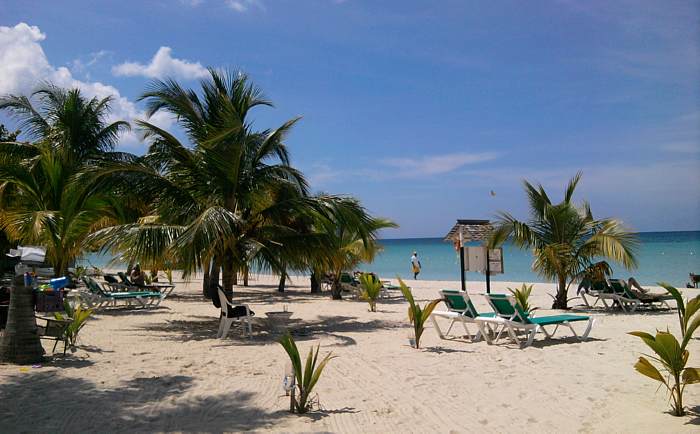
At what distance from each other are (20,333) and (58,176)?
6.90 metres

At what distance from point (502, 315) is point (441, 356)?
165 cm

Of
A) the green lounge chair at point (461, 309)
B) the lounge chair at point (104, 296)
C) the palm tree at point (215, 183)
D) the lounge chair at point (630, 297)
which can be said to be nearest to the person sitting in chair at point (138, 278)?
the lounge chair at point (104, 296)

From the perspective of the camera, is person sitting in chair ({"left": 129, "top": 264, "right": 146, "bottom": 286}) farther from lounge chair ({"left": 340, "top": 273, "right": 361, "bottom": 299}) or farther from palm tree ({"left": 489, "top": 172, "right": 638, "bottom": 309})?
palm tree ({"left": 489, "top": 172, "right": 638, "bottom": 309})

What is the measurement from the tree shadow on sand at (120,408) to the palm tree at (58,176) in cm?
491

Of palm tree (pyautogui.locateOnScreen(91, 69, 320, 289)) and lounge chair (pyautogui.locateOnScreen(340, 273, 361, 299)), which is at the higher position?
palm tree (pyautogui.locateOnScreen(91, 69, 320, 289))

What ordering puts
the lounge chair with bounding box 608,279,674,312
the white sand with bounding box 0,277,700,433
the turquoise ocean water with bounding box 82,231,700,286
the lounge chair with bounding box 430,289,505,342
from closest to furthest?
the white sand with bounding box 0,277,700,433, the lounge chair with bounding box 430,289,505,342, the lounge chair with bounding box 608,279,674,312, the turquoise ocean water with bounding box 82,231,700,286

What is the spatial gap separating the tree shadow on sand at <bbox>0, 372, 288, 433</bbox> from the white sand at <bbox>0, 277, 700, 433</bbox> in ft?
0.04

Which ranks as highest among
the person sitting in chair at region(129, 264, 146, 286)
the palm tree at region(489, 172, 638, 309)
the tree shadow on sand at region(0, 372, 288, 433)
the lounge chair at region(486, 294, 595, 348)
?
the palm tree at region(489, 172, 638, 309)

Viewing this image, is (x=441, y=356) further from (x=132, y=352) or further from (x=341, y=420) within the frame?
(x=132, y=352)

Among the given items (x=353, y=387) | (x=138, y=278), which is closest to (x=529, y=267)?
(x=138, y=278)

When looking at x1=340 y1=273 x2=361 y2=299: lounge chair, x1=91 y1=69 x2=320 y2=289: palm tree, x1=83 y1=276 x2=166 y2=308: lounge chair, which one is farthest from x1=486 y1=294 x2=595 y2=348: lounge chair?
x1=340 y1=273 x2=361 y2=299: lounge chair

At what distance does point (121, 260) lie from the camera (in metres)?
9.09

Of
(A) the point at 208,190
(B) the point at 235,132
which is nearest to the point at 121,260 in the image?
(A) the point at 208,190

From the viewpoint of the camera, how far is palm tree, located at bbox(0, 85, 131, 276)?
11.1 m
